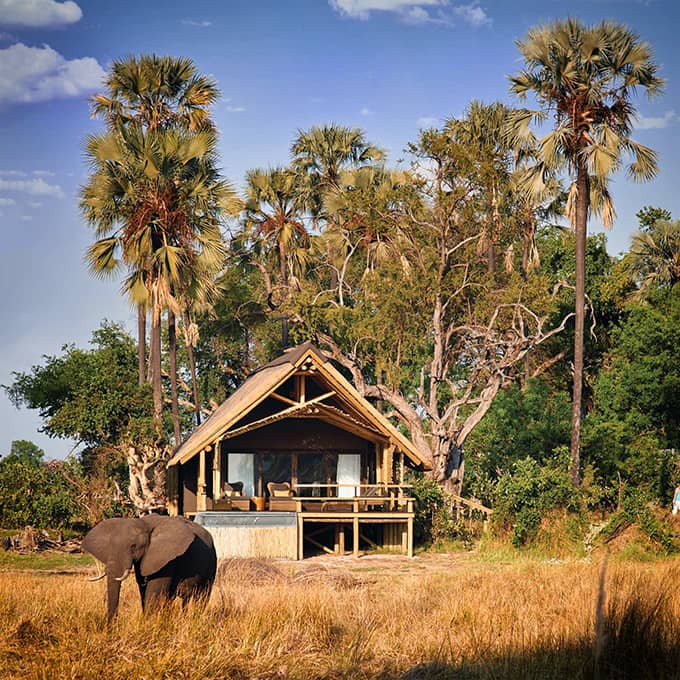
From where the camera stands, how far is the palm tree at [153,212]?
28750mm

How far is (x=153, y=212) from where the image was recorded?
2906 cm

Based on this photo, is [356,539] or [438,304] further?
[438,304]

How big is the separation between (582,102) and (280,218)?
16.8m

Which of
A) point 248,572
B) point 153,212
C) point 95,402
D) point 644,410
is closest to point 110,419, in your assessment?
point 95,402

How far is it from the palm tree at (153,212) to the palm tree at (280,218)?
12697 mm

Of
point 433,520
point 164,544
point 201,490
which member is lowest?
point 433,520

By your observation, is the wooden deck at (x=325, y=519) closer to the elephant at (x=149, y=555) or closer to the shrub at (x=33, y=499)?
the shrub at (x=33, y=499)

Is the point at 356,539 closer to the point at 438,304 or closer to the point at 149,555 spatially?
the point at 438,304

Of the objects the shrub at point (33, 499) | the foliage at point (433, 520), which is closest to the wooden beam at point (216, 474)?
the shrub at point (33, 499)

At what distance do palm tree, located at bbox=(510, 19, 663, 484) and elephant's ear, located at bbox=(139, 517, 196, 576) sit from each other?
17.1 metres

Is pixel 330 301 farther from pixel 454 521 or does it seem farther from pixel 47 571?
pixel 47 571

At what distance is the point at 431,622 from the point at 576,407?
56.6 ft

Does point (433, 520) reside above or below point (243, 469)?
below

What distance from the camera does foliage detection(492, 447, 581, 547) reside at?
25719 millimetres
